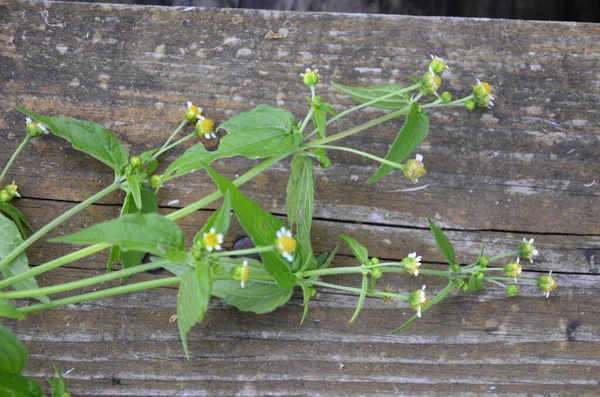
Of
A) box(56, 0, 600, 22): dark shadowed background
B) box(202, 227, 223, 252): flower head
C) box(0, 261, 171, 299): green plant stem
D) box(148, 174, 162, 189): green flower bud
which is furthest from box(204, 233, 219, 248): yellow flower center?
box(56, 0, 600, 22): dark shadowed background

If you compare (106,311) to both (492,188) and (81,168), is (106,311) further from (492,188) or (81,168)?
(492,188)

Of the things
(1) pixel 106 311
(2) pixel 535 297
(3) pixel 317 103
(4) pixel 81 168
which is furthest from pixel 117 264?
(2) pixel 535 297

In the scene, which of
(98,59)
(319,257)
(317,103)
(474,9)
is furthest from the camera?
(474,9)

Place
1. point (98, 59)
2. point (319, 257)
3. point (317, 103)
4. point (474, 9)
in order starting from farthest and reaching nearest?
point (474, 9) < point (98, 59) < point (319, 257) < point (317, 103)

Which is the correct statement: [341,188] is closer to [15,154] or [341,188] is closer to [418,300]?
[418,300]

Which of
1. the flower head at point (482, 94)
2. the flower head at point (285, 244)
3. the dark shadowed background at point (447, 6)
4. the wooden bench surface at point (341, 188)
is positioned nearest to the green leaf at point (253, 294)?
the wooden bench surface at point (341, 188)

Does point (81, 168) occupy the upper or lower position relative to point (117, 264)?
upper
